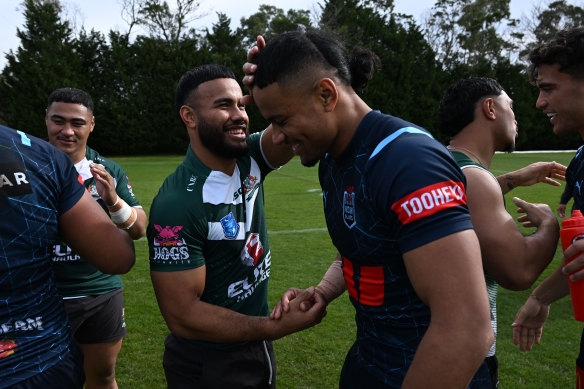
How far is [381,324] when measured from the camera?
1733 millimetres

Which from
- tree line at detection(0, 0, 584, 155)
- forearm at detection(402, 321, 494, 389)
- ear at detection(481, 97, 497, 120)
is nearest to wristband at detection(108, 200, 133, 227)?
forearm at detection(402, 321, 494, 389)

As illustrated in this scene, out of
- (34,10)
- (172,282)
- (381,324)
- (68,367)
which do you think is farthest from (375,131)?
(34,10)

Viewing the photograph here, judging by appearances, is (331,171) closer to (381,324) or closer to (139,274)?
(381,324)

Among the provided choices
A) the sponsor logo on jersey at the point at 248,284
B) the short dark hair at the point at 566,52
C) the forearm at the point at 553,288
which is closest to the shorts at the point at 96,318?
the sponsor logo on jersey at the point at 248,284

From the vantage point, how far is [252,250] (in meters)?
2.49

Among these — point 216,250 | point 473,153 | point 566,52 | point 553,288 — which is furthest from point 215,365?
point 566,52

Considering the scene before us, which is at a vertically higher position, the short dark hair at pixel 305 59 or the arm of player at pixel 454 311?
the short dark hair at pixel 305 59

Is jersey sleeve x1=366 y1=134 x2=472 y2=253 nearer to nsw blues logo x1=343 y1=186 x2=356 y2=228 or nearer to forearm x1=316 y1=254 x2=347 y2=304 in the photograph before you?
nsw blues logo x1=343 y1=186 x2=356 y2=228

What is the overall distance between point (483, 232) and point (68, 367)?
1939mm

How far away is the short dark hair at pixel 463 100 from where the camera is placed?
2.53 metres

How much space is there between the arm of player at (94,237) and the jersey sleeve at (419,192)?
127 cm

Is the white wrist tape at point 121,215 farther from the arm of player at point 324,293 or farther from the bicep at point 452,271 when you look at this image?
the bicep at point 452,271

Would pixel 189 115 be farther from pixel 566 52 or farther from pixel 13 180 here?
pixel 566 52

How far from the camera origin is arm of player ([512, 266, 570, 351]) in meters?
2.48
